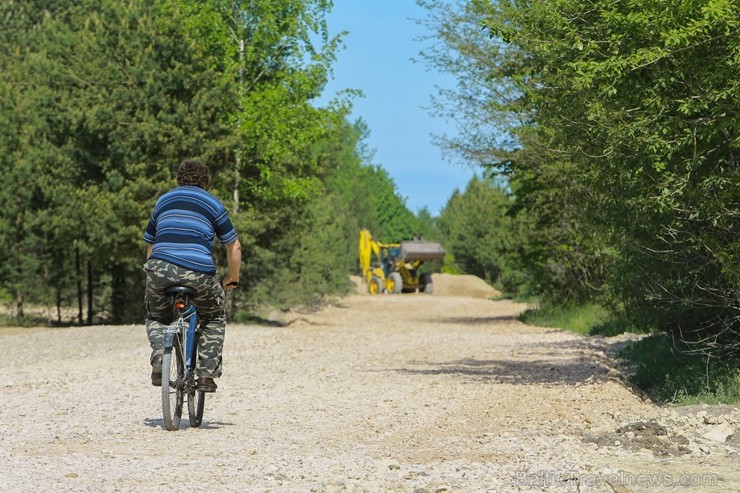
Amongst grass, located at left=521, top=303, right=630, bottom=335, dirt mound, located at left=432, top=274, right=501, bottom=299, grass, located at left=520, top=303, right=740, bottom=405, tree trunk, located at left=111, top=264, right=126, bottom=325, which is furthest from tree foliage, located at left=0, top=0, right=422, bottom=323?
dirt mound, located at left=432, top=274, right=501, bottom=299

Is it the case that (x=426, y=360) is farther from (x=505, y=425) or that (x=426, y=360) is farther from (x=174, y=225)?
(x=174, y=225)

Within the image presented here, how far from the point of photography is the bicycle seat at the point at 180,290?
10.0m

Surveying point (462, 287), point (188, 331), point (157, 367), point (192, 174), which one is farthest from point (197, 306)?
point (462, 287)

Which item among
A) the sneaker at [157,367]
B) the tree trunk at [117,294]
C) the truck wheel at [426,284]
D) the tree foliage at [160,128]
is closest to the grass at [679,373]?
the sneaker at [157,367]

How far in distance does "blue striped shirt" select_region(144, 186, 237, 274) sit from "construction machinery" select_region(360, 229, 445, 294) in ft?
186

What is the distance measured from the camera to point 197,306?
10266mm

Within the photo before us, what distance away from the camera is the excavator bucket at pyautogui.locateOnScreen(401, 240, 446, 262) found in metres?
67.9

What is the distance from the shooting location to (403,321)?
3797 centimetres

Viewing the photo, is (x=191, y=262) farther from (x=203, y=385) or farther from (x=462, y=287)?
(x=462, y=287)

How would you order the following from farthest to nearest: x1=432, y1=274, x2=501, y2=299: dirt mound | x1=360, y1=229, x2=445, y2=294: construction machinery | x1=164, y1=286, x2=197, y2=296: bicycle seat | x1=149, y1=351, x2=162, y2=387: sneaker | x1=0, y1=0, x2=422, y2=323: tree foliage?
x1=432, y1=274, x2=501, y2=299: dirt mound, x1=360, y1=229, x2=445, y2=294: construction machinery, x1=0, y1=0, x2=422, y2=323: tree foliage, x1=149, y1=351, x2=162, y2=387: sneaker, x1=164, y1=286, x2=197, y2=296: bicycle seat

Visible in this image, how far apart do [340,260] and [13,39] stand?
19370 mm

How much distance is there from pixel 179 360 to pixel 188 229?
1129 millimetres

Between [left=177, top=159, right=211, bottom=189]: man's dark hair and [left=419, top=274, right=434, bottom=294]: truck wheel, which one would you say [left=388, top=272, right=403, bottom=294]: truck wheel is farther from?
[left=177, top=159, right=211, bottom=189]: man's dark hair

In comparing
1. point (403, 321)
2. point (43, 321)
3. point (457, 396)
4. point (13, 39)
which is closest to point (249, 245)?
point (403, 321)
